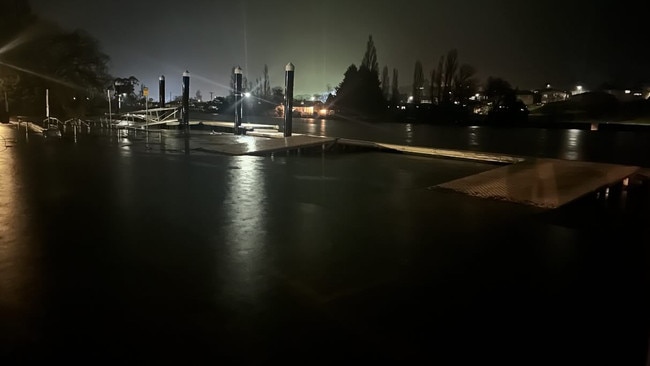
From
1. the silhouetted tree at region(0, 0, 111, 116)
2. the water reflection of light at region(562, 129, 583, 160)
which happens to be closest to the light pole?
the water reflection of light at region(562, 129, 583, 160)

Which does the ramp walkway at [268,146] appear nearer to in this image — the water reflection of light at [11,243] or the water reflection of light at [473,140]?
the water reflection of light at [11,243]

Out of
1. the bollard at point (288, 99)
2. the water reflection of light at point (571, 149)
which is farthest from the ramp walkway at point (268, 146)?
the water reflection of light at point (571, 149)

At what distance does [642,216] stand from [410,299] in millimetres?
5473

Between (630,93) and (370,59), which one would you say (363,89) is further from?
(630,93)

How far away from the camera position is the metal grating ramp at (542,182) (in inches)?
325

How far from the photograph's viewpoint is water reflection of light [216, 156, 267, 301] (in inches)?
164

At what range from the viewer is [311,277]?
4324mm

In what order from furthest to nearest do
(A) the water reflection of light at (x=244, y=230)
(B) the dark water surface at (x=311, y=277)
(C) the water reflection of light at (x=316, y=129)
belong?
(C) the water reflection of light at (x=316, y=129), (A) the water reflection of light at (x=244, y=230), (B) the dark water surface at (x=311, y=277)

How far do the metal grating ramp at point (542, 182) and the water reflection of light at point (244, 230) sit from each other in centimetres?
371

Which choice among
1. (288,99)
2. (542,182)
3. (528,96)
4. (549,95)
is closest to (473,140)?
(288,99)

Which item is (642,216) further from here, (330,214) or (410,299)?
(410,299)

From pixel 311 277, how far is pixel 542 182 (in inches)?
270

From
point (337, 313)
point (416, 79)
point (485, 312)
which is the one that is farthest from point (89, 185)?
point (416, 79)

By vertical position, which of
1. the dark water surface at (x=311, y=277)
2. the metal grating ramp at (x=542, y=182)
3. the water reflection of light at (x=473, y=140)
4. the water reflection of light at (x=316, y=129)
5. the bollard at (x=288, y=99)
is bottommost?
the dark water surface at (x=311, y=277)
